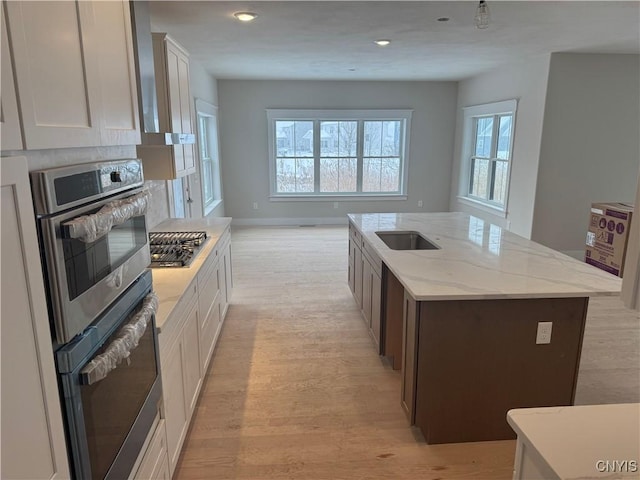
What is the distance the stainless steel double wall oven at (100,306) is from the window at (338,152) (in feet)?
21.0

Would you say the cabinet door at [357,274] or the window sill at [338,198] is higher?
the window sill at [338,198]

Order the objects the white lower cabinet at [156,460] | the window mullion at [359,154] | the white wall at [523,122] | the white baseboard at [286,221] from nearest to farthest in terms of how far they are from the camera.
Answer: the white lower cabinet at [156,460] → the white wall at [523,122] → the window mullion at [359,154] → the white baseboard at [286,221]

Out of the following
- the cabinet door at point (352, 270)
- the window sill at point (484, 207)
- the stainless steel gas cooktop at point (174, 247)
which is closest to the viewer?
the stainless steel gas cooktop at point (174, 247)

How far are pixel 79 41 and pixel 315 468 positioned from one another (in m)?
2.03

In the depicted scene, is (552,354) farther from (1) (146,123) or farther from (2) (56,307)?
(1) (146,123)

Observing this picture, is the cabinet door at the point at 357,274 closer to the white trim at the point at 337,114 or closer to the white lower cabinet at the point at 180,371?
the white lower cabinet at the point at 180,371

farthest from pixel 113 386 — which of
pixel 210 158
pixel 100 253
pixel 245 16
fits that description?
pixel 210 158

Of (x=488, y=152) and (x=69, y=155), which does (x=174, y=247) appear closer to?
(x=69, y=155)

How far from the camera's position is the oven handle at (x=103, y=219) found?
100 centimetres

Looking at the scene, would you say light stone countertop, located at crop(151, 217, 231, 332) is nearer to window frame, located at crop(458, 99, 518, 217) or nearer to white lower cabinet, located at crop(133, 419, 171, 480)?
white lower cabinet, located at crop(133, 419, 171, 480)

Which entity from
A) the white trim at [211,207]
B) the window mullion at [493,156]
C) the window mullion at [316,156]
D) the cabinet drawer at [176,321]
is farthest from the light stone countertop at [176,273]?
the window mullion at [493,156]

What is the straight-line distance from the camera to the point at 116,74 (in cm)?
139

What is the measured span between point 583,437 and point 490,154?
620cm

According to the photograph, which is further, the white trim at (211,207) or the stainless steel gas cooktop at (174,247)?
the white trim at (211,207)
